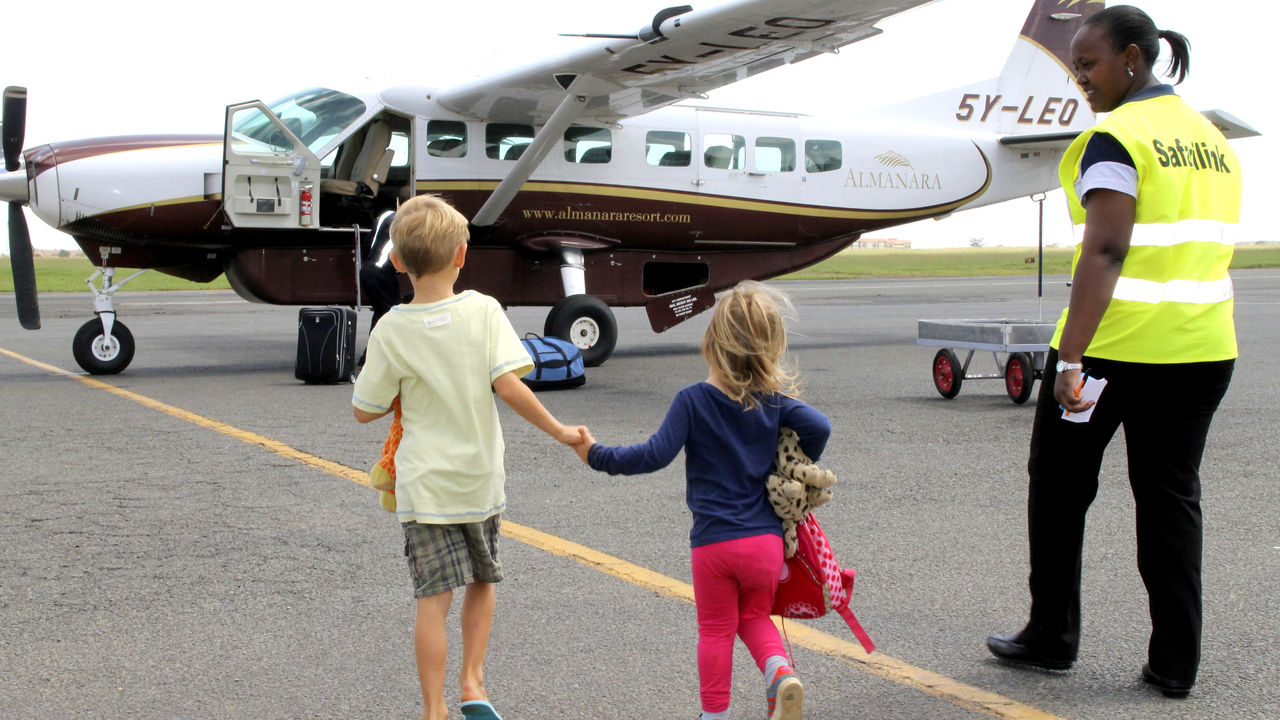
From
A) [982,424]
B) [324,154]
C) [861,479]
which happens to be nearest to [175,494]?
[861,479]

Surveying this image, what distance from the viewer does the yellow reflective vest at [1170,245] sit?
3.22m

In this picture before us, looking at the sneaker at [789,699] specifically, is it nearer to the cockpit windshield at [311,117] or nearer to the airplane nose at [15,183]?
the cockpit windshield at [311,117]

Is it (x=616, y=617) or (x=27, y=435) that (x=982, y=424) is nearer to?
(x=616, y=617)

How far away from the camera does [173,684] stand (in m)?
3.34

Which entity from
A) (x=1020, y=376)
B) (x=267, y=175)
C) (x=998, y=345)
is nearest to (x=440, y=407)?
(x=998, y=345)

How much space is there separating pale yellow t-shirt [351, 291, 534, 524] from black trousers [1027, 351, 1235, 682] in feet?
5.54

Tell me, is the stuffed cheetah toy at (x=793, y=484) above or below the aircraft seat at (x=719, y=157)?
below

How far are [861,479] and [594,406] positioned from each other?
3.40 meters

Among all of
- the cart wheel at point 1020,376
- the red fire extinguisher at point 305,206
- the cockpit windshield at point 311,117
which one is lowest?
the cart wheel at point 1020,376

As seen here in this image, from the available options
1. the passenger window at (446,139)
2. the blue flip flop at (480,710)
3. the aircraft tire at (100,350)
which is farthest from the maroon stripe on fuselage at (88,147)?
the blue flip flop at (480,710)

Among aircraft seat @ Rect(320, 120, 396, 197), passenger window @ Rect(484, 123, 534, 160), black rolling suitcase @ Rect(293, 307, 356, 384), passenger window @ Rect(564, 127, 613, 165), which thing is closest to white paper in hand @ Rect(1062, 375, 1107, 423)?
black rolling suitcase @ Rect(293, 307, 356, 384)

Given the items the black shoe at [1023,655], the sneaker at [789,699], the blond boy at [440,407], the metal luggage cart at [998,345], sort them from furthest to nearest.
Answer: the metal luggage cart at [998,345]
the black shoe at [1023,655]
the blond boy at [440,407]
the sneaker at [789,699]

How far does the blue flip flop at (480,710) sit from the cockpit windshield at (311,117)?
9164 millimetres

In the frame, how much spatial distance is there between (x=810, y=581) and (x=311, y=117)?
9.89 m
